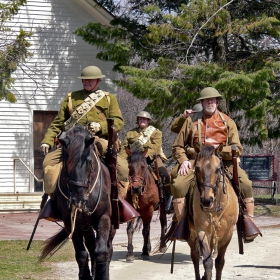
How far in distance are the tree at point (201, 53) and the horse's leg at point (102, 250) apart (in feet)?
35.1

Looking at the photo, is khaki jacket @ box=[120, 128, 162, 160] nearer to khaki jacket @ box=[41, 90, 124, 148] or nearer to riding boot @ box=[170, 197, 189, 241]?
khaki jacket @ box=[41, 90, 124, 148]

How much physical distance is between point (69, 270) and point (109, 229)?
9.17 ft

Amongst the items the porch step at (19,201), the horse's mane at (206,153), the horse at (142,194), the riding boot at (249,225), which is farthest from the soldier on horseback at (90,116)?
the porch step at (19,201)

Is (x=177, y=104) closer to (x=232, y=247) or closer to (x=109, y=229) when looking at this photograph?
(x=232, y=247)

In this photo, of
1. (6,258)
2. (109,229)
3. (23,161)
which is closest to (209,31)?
(23,161)

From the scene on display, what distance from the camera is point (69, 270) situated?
1162cm

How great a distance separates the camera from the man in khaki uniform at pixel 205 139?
9.73 m

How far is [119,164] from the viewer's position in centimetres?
996

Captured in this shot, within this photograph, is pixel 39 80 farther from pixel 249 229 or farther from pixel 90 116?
pixel 249 229

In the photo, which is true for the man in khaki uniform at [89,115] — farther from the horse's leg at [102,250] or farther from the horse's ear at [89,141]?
the horse's leg at [102,250]

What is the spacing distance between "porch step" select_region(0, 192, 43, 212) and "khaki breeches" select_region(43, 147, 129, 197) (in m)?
12.6

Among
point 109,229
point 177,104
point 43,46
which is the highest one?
point 43,46

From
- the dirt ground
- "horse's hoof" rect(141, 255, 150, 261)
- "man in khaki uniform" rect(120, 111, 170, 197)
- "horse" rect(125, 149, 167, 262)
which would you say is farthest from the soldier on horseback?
"man in khaki uniform" rect(120, 111, 170, 197)

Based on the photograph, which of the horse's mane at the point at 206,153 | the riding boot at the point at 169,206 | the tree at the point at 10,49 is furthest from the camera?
the tree at the point at 10,49
